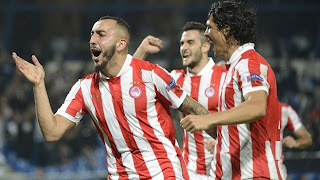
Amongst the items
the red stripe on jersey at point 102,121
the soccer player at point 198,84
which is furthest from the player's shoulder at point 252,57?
the soccer player at point 198,84

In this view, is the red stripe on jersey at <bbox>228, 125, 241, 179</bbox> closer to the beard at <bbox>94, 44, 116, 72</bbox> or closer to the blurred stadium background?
the beard at <bbox>94, 44, 116, 72</bbox>

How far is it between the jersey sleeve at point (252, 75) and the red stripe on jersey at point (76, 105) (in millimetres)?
1268

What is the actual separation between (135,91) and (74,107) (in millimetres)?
487

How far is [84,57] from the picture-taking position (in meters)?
12.1

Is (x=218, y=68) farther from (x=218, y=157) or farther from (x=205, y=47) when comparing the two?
(x=218, y=157)

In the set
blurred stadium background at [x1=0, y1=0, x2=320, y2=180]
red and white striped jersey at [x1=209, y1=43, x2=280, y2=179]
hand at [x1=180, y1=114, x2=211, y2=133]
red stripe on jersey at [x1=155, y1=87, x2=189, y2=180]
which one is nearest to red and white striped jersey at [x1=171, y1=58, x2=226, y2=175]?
red stripe on jersey at [x1=155, y1=87, x2=189, y2=180]

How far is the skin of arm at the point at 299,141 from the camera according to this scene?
7.06 meters

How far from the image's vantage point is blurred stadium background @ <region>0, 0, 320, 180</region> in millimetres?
10375

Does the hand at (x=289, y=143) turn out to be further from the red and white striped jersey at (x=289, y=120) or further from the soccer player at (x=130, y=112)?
the soccer player at (x=130, y=112)

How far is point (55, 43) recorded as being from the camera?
1264 centimetres

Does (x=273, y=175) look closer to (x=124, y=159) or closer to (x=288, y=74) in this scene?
(x=124, y=159)

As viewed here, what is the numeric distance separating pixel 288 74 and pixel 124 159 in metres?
7.74

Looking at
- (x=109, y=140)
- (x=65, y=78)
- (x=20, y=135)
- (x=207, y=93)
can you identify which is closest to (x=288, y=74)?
(x=65, y=78)

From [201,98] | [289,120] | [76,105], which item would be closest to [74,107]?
[76,105]
